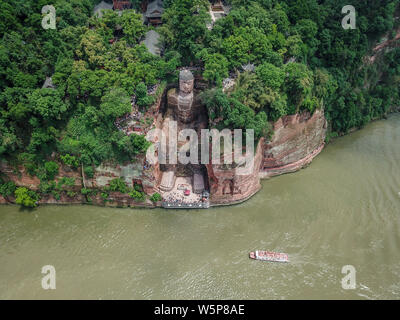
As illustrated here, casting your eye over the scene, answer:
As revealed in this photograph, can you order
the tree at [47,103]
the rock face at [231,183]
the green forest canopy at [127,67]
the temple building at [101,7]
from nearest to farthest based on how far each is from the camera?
1. the tree at [47,103]
2. the green forest canopy at [127,67]
3. the rock face at [231,183]
4. the temple building at [101,7]

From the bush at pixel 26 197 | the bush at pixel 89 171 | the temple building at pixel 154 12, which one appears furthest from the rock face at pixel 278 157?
the temple building at pixel 154 12

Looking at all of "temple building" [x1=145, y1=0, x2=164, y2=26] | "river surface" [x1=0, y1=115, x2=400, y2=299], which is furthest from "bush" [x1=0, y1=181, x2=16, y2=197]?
"temple building" [x1=145, y1=0, x2=164, y2=26]

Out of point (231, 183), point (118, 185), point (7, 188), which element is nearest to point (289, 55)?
point (231, 183)

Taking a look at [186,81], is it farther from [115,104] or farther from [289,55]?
[289,55]

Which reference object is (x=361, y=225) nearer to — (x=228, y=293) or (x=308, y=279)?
(x=308, y=279)

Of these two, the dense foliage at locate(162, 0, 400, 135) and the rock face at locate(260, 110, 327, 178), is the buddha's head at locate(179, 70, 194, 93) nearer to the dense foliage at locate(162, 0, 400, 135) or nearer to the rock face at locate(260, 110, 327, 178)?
the dense foliage at locate(162, 0, 400, 135)

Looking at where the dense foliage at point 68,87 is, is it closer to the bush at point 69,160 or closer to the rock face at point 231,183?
the bush at point 69,160
